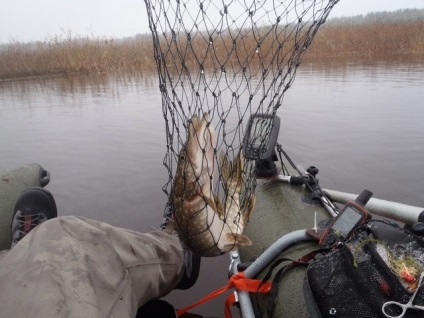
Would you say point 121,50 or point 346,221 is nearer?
point 346,221

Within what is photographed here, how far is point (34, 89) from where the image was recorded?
1365cm

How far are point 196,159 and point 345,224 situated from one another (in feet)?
2.60

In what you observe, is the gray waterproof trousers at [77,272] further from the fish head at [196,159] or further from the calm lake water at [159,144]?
the calm lake water at [159,144]

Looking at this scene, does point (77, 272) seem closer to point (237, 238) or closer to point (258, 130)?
Result: point (237, 238)

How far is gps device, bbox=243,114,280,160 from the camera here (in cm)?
261

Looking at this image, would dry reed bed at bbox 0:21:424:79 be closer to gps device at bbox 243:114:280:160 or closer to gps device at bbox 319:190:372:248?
gps device at bbox 243:114:280:160

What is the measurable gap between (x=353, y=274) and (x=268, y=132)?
1.55m

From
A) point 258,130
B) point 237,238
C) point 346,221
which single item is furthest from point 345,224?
point 258,130

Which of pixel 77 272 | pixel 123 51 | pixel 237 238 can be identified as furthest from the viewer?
pixel 123 51

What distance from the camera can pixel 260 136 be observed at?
2.72m

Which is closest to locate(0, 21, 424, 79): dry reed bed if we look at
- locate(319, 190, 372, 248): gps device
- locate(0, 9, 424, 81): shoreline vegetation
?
locate(0, 9, 424, 81): shoreline vegetation

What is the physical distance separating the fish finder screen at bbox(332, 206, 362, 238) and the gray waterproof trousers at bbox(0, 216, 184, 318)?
1.05 meters

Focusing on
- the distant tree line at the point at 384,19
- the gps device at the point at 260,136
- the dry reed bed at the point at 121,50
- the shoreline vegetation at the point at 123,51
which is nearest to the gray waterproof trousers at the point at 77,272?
the gps device at the point at 260,136

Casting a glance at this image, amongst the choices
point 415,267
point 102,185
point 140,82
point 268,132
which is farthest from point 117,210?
point 140,82
